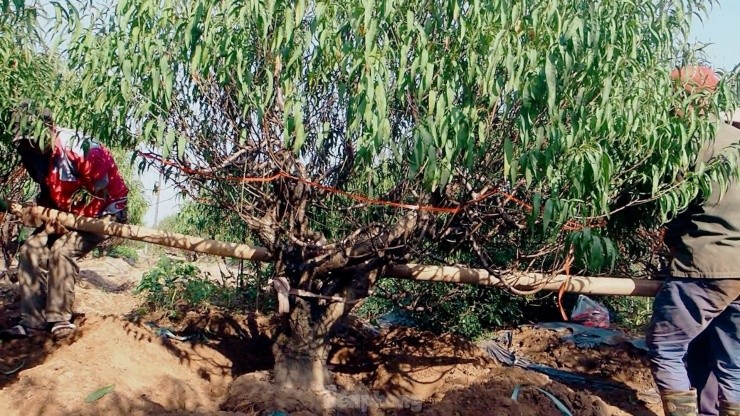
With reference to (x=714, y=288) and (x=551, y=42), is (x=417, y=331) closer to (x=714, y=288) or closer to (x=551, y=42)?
(x=714, y=288)

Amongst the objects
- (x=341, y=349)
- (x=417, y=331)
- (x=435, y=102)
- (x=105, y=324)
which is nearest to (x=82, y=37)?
Answer: (x=435, y=102)

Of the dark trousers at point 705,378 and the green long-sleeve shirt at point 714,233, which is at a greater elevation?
the green long-sleeve shirt at point 714,233

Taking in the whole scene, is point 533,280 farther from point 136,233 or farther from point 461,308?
point 136,233

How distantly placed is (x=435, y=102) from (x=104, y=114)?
173cm

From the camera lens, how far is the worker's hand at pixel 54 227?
4430 millimetres

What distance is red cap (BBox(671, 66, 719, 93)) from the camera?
3.36m

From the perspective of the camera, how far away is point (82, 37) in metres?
3.27

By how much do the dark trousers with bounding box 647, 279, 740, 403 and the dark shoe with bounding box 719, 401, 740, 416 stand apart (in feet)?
0.09

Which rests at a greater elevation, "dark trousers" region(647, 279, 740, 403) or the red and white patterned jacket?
the red and white patterned jacket

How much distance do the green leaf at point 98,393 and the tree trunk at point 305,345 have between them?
101 centimetres

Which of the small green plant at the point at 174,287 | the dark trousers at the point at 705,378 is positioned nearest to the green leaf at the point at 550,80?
the dark trousers at the point at 705,378

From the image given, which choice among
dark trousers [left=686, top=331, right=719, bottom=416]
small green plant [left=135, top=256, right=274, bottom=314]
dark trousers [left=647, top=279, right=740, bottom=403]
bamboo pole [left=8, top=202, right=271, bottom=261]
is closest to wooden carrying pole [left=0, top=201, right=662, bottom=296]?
bamboo pole [left=8, top=202, right=271, bottom=261]

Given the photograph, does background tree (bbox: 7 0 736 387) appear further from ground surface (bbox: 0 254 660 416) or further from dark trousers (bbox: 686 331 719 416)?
dark trousers (bbox: 686 331 719 416)

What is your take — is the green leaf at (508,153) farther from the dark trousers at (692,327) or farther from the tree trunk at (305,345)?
the tree trunk at (305,345)
